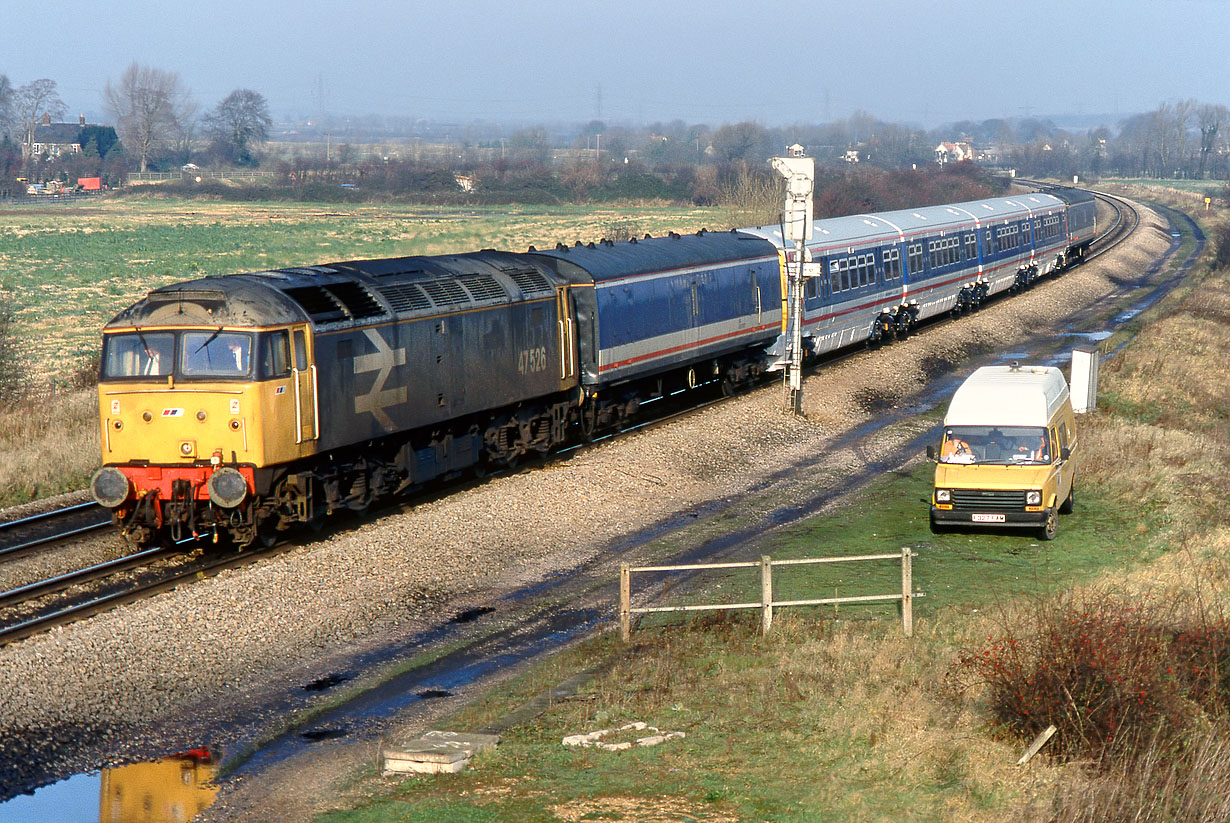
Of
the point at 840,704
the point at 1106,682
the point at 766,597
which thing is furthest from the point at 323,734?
the point at 1106,682

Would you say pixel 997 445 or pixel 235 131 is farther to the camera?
pixel 235 131

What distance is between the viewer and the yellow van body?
19656 millimetres

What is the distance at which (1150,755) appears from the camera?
10883mm

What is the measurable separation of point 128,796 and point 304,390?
7.62 m

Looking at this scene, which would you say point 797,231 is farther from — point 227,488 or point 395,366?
point 227,488

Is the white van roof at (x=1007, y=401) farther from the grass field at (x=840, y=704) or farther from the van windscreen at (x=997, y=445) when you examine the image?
the grass field at (x=840, y=704)

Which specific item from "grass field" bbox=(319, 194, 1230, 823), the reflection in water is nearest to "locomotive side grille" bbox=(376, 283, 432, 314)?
"grass field" bbox=(319, 194, 1230, 823)

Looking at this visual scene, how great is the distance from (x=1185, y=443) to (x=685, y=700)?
55.9ft

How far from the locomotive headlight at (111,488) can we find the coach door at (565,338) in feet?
30.4

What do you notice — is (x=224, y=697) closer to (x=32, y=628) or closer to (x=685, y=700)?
(x=32, y=628)

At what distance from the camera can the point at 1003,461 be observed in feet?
65.3

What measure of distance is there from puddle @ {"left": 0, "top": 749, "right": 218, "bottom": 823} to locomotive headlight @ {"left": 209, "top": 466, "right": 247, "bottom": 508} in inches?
217

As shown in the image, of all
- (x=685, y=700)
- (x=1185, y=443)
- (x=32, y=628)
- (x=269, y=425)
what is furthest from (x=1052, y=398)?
(x=32, y=628)

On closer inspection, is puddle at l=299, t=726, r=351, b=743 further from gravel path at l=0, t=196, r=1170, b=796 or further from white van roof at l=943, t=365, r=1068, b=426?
white van roof at l=943, t=365, r=1068, b=426
